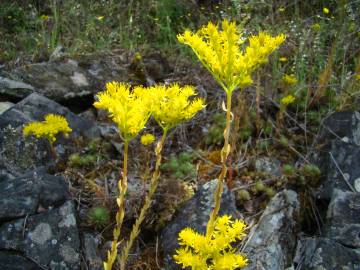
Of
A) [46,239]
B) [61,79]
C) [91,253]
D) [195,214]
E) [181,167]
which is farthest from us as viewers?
[61,79]

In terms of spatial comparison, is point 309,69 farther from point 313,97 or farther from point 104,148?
point 104,148

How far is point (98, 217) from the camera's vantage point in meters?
2.48

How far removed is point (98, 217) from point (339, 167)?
1540mm

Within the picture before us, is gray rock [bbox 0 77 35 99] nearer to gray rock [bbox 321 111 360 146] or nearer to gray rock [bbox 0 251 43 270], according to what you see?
gray rock [bbox 0 251 43 270]

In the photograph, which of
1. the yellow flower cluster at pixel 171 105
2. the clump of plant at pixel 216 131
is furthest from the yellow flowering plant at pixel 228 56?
the clump of plant at pixel 216 131

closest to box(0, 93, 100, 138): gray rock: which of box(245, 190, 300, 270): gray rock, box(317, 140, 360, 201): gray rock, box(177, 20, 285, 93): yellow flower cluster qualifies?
box(245, 190, 300, 270): gray rock

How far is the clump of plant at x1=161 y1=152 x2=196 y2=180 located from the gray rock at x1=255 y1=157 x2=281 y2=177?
468 mm

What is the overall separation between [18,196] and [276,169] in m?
1.70

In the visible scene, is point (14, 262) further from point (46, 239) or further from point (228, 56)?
point (228, 56)

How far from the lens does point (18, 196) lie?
2.28 meters

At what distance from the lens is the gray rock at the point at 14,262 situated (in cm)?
207

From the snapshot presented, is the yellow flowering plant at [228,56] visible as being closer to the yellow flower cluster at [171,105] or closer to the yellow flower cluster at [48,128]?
the yellow flower cluster at [171,105]

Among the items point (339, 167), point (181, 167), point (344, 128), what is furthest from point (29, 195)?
point (344, 128)

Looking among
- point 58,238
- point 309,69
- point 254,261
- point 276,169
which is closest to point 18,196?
point 58,238
